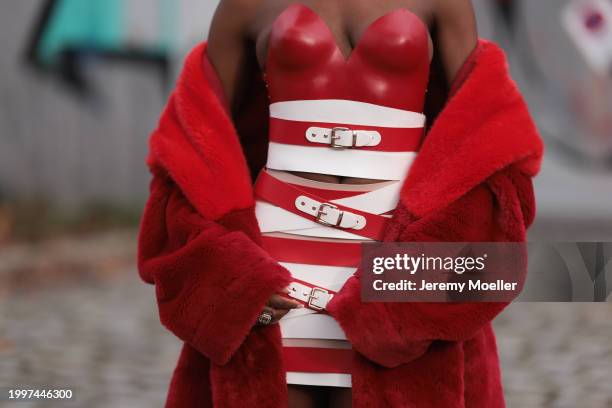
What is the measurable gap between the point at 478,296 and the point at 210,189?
2.21ft

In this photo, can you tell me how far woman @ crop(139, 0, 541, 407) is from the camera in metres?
2.38

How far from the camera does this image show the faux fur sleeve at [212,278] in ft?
7.93

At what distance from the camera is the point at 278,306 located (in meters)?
2.44

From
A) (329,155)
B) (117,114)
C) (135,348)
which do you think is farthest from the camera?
(117,114)

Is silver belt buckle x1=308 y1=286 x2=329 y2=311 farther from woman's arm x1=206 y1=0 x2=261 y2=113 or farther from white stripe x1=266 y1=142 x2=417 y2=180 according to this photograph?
woman's arm x1=206 y1=0 x2=261 y2=113

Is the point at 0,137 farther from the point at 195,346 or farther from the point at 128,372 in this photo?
the point at 195,346

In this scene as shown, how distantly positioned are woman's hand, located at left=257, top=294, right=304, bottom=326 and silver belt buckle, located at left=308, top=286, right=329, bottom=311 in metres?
0.03

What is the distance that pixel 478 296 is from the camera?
2381 millimetres

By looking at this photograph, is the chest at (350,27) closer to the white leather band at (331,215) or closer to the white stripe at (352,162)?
the white stripe at (352,162)

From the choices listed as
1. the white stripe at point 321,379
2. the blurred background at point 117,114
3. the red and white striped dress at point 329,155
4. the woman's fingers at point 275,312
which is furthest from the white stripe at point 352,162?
the blurred background at point 117,114

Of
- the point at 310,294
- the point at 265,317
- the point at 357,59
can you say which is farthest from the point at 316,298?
the point at 357,59

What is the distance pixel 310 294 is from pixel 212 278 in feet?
0.77

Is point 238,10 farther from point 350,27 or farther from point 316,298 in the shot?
point 316,298

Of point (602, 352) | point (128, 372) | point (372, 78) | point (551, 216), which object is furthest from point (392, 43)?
point (551, 216)
